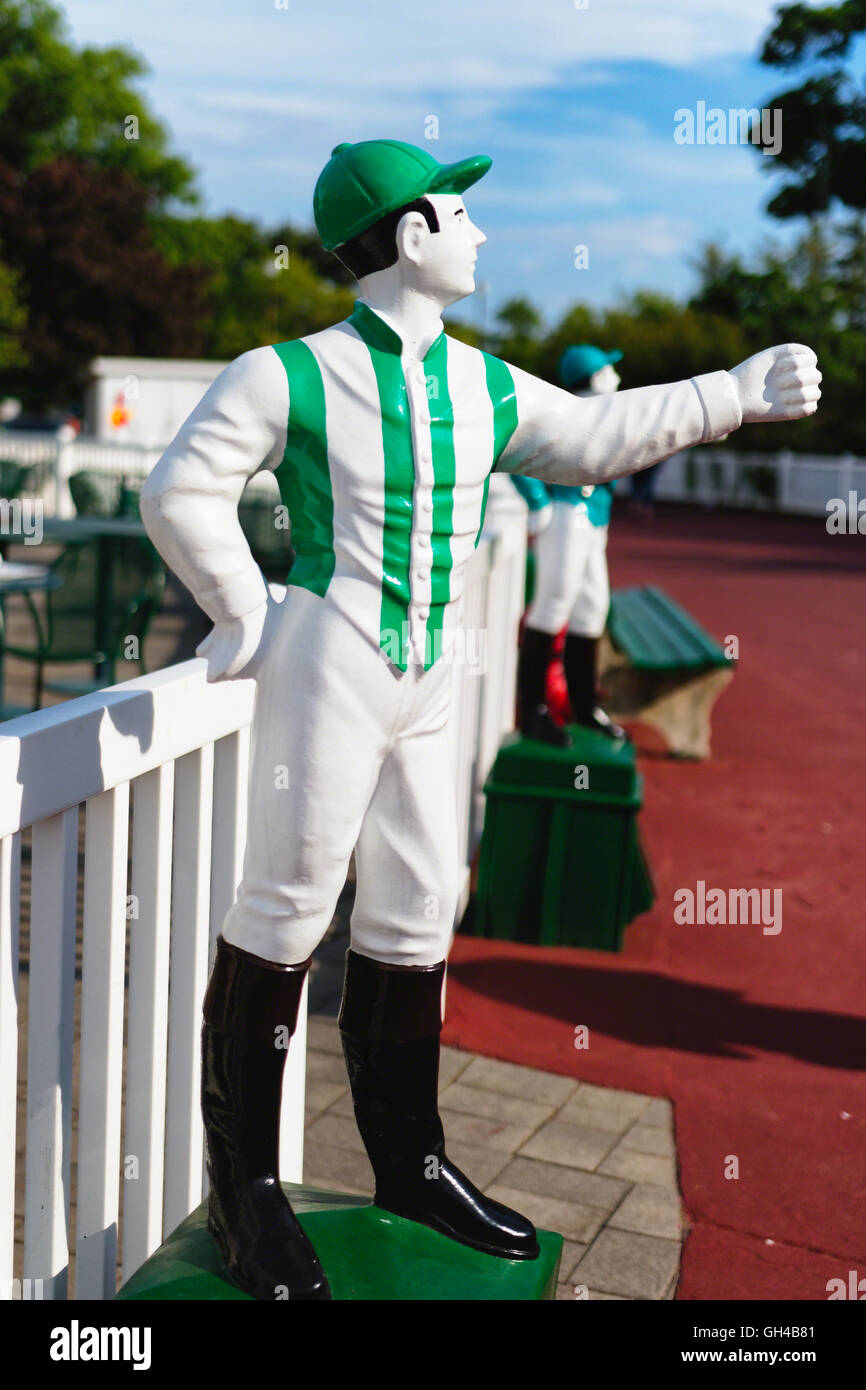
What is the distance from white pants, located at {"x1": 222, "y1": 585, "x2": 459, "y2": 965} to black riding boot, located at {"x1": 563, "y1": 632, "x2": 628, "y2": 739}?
3488 millimetres

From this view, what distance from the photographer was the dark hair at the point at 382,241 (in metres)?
2.22

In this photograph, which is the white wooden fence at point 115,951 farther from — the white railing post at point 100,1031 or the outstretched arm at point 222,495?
the outstretched arm at point 222,495

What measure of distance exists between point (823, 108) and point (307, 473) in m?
30.8

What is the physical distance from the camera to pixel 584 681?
588 cm

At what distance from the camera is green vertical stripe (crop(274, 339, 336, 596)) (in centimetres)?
217

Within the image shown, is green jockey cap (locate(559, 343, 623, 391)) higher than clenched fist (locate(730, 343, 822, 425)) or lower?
higher

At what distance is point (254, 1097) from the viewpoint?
229 cm

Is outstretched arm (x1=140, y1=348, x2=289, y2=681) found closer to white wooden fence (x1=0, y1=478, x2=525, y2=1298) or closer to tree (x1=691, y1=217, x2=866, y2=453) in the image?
white wooden fence (x1=0, y1=478, x2=525, y2=1298)

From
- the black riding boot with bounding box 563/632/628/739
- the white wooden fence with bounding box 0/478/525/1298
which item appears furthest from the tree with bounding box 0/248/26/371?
the white wooden fence with bounding box 0/478/525/1298

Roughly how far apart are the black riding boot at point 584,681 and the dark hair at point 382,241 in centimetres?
363

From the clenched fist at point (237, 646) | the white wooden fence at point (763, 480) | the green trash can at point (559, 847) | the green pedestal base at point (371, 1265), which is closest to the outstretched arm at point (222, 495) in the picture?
the clenched fist at point (237, 646)

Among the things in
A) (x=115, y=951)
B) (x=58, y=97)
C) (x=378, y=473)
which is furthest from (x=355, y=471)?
(x=58, y=97)

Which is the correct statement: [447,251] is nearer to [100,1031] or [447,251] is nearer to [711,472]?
[100,1031]
